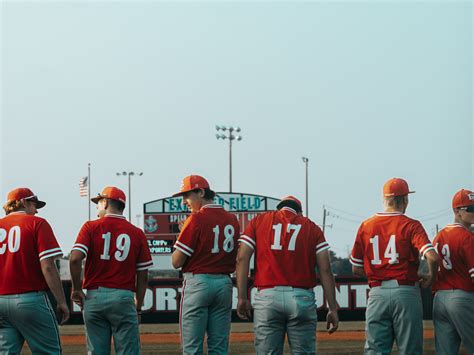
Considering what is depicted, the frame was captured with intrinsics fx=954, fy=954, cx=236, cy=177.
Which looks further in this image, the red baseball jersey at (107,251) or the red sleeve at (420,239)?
the red baseball jersey at (107,251)

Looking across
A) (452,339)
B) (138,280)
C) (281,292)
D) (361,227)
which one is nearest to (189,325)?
(138,280)

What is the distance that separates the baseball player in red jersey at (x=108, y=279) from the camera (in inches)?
374

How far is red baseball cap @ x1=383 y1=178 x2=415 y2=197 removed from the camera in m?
9.49

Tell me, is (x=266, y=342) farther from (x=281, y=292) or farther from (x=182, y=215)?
(x=182, y=215)

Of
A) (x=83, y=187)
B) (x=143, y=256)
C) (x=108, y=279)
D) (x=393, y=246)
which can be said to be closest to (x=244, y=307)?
(x=143, y=256)

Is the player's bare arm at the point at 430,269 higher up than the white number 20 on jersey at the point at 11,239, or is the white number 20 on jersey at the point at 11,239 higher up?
the white number 20 on jersey at the point at 11,239

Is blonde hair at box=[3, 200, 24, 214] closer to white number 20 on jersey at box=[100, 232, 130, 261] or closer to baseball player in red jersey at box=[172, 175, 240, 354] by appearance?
white number 20 on jersey at box=[100, 232, 130, 261]

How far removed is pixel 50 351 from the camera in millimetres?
9203

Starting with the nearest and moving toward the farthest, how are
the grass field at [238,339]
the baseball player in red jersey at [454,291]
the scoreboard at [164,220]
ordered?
the baseball player in red jersey at [454,291], the grass field at [238,339], the scoreboard at [164,220]

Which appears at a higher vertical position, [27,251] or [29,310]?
[27,251]

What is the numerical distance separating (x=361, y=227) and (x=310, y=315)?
1.13 meters

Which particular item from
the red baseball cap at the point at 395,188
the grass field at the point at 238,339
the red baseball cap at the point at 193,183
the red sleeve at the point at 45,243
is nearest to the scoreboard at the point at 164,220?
the grass field at the point at 238,339

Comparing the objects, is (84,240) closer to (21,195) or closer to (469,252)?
(21,195)

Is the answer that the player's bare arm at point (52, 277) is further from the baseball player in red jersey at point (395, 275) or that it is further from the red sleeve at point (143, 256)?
the baseball player in red jersey at point (395, 275)
